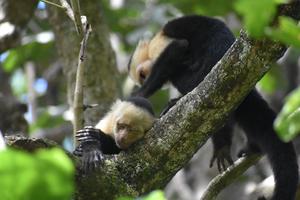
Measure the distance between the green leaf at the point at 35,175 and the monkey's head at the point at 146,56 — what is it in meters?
3.83

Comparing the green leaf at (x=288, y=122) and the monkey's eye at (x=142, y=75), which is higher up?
the green leaf at (x=288, y=122)

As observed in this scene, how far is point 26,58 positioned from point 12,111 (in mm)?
1258

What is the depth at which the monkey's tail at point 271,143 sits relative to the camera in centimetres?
319

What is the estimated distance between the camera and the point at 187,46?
452cm

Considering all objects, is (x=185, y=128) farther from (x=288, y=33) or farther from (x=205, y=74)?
(x=288, y=33)

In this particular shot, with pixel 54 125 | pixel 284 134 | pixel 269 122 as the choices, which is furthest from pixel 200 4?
pixel 284 134

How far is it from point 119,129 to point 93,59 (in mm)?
1141

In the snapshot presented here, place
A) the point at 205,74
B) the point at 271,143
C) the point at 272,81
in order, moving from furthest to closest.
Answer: the point at 272,81, the point at 205,74, the point at 271,143

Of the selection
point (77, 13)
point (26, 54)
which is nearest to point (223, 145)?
point (77, 13)

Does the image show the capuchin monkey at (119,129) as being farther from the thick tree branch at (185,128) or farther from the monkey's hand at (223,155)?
the monkey's hand at (223,155)

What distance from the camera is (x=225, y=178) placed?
319cm

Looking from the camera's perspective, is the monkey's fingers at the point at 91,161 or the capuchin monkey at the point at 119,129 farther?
the capuchin monkey at the point at 119,129

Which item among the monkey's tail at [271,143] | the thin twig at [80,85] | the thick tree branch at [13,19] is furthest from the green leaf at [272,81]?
the thin twig at [80,85]

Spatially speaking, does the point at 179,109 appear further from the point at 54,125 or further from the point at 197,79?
the point at 54,125
